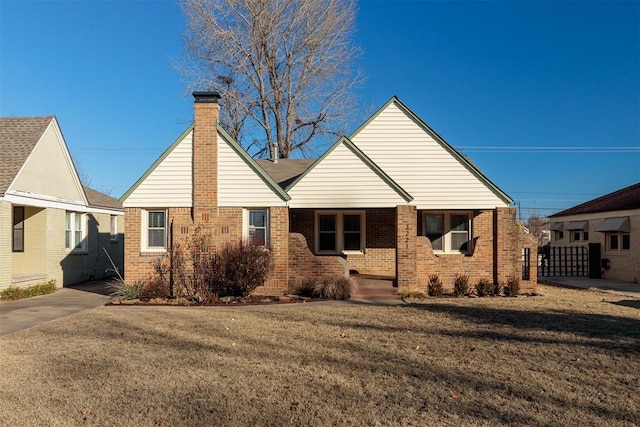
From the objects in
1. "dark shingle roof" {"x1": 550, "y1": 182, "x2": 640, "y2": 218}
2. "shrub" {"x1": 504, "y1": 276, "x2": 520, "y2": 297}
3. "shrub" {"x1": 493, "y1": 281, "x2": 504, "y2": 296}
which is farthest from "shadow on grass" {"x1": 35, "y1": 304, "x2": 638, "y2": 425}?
"dark shingle roof" {"x1": 550, "y1": 182, "x2": 640, "y2": 218}

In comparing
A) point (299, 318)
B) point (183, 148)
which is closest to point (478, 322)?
point (299, 318)

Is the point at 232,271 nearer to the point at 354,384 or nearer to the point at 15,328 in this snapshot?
the point at 15,328

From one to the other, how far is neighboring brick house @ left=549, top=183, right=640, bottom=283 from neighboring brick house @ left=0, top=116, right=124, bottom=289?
906 inches

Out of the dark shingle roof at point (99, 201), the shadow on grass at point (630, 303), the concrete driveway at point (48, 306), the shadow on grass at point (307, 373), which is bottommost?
the concrete driveway at point (48, 306)

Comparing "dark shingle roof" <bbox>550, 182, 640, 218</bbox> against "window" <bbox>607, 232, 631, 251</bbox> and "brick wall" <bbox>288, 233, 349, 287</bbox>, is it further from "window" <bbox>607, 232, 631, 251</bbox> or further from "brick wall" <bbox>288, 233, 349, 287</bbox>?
"brick wall" <bbox>288, 233, 349, 287</bbox>

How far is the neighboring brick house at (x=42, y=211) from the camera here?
1530 centimetres

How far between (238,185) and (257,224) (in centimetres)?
134

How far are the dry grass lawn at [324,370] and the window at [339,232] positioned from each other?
6.53 m

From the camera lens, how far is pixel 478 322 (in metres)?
10.5

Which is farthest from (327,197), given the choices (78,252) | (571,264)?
(571,264)

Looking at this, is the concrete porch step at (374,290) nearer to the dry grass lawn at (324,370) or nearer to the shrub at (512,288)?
the dry grass lawn at (324,370)

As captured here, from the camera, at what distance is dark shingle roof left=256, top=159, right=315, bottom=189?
18844 mm

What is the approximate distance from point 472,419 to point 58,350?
21.7 feet

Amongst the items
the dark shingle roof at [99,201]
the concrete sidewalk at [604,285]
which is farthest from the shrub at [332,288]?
the dark shingle roof at [99,201]
